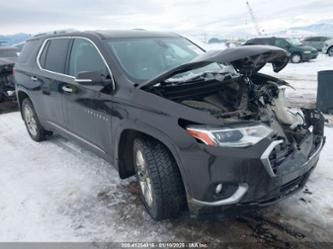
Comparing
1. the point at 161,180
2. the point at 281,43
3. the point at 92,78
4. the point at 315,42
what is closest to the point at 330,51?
the point at 281,43

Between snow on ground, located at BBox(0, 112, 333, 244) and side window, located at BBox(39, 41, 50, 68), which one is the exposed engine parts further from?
side window, located at BBox(39, 41, 50, 68)

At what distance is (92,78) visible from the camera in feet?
11.1

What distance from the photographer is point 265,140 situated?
2613 mm

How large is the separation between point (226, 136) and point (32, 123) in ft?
14.2

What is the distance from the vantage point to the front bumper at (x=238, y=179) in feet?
8.34

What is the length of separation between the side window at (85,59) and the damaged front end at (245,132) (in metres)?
0.83

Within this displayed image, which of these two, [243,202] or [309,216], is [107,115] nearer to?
[243,202]

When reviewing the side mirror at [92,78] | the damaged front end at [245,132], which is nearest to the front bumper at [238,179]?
the damaged front end at [245,132]

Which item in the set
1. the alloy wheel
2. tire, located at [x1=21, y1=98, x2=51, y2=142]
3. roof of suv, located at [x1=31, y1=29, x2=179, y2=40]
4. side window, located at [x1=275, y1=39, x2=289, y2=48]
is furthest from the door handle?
side window, located at [x1=275, y1=39, x2=289, y2=48]

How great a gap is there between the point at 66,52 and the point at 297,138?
121 inches

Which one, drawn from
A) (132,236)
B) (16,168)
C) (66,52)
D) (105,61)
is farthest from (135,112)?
(16,168)

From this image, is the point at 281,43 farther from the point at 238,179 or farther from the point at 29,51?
the point at 238,179

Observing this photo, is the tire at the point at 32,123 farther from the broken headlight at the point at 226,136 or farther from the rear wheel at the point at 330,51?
the rear wheel at the point at 330,51

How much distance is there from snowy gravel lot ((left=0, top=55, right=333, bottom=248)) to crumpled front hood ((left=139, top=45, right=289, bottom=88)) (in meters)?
1.36
